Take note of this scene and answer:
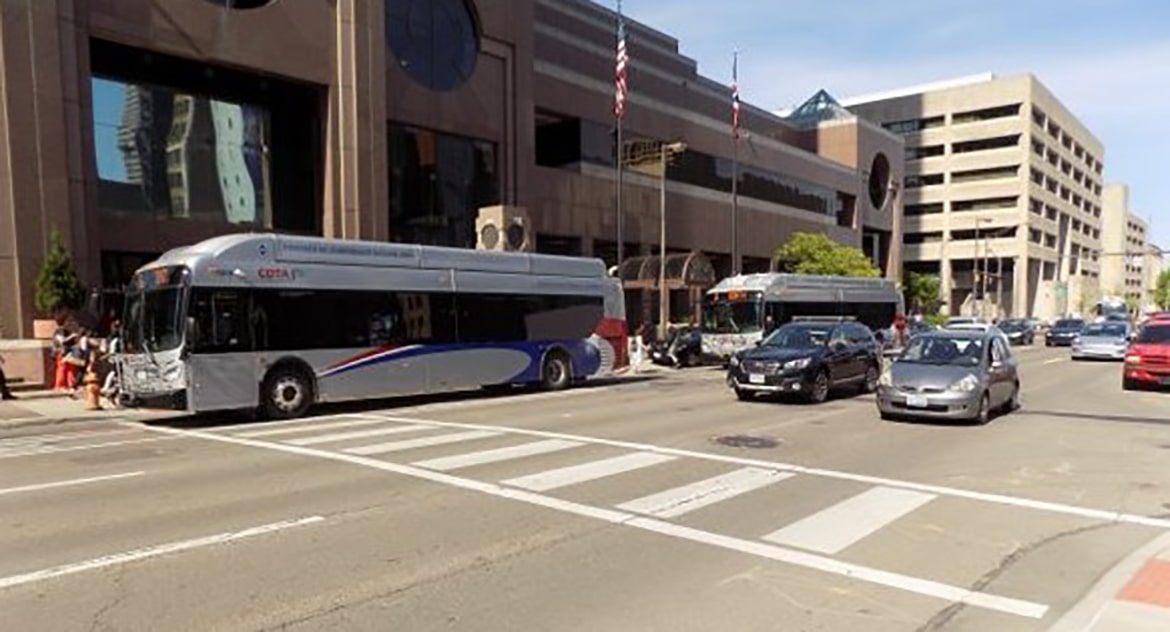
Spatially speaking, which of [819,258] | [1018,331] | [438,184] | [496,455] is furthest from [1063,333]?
[496,455]

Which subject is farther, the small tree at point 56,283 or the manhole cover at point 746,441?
the small tree at point 56,283

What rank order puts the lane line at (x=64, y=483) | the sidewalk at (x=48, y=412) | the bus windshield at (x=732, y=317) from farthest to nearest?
1. the bus windshield at (x=732, y=317)
2. the sidewalk at (x=48, y=412)
3. the lane line at (x=64, y=483)

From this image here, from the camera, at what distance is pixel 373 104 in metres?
29.4

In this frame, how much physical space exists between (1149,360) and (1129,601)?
19.1m

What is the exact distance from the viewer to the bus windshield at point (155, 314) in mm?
14789

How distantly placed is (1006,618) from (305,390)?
13.5 m

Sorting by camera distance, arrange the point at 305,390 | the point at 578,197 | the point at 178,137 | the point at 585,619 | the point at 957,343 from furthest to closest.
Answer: the point at 578,197
the point at 178,137
the point at 305,390
the point at 957,343
the point at 585,619

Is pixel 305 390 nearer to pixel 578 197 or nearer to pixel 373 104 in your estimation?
pixel 373 104

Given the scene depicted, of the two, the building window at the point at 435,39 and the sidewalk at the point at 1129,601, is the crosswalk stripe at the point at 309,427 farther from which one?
the building window at the point at 435,39

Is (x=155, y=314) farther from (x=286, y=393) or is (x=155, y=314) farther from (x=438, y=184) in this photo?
(x=438, y=184)

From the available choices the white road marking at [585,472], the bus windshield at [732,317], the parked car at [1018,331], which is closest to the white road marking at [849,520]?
the white road marking at [585,472]

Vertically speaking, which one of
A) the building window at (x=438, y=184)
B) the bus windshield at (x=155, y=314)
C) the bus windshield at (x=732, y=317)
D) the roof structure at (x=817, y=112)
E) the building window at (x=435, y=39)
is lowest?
the bus windshield at (x=732, y=317)

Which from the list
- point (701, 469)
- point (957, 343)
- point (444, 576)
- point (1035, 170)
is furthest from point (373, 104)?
point (1035, 170)

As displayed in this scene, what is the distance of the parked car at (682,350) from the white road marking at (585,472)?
68.4 feet
